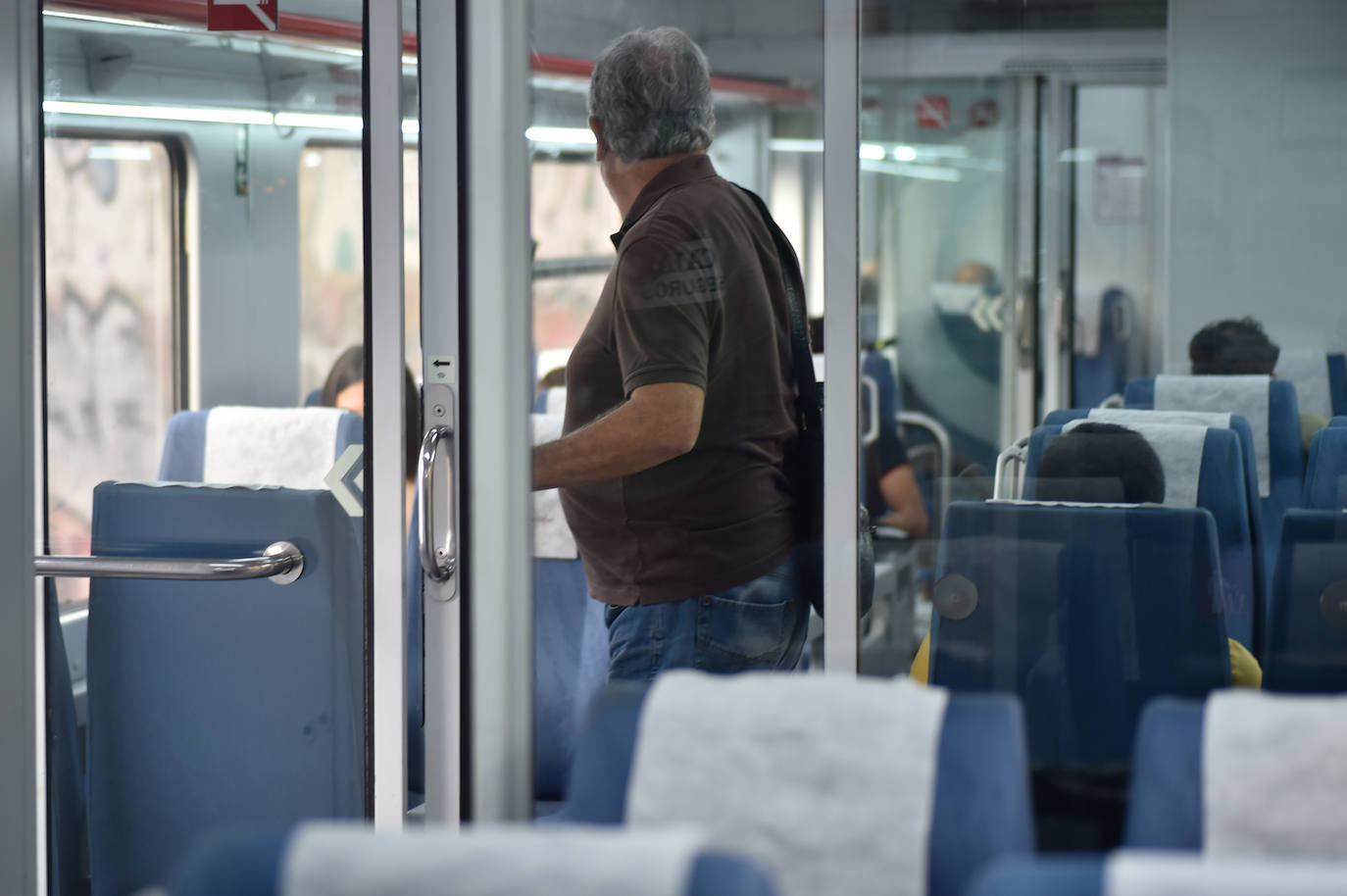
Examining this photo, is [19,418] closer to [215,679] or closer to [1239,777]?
[215,679]

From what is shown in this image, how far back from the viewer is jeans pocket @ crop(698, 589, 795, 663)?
7.02 feet

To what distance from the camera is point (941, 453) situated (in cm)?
457

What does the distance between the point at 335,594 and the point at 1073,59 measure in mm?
2186

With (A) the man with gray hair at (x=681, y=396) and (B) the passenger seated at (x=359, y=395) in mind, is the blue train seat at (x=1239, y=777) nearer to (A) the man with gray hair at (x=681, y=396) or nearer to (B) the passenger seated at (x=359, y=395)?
(A) the man with gray hair at (x=681, y=396)

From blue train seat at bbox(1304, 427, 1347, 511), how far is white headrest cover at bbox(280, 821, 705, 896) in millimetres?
1642

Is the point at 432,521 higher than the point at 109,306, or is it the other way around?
the point at 109,306

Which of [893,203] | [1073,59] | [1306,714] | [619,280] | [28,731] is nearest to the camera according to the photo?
[1306,714]

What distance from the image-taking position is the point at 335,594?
224 cm

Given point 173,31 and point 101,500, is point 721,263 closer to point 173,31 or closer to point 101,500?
point 173,31

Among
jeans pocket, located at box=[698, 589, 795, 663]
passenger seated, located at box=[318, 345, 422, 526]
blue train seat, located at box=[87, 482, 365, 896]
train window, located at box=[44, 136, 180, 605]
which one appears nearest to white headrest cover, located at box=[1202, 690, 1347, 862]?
jeans pocket, located at box=[698, 589, 795, 663]

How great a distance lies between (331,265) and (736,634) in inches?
34.1

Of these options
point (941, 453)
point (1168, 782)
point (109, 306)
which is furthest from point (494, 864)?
point (941, 453)

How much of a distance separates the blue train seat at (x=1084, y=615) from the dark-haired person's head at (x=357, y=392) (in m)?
0.94

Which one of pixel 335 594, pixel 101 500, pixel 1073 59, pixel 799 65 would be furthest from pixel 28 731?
pixel 1073 59
